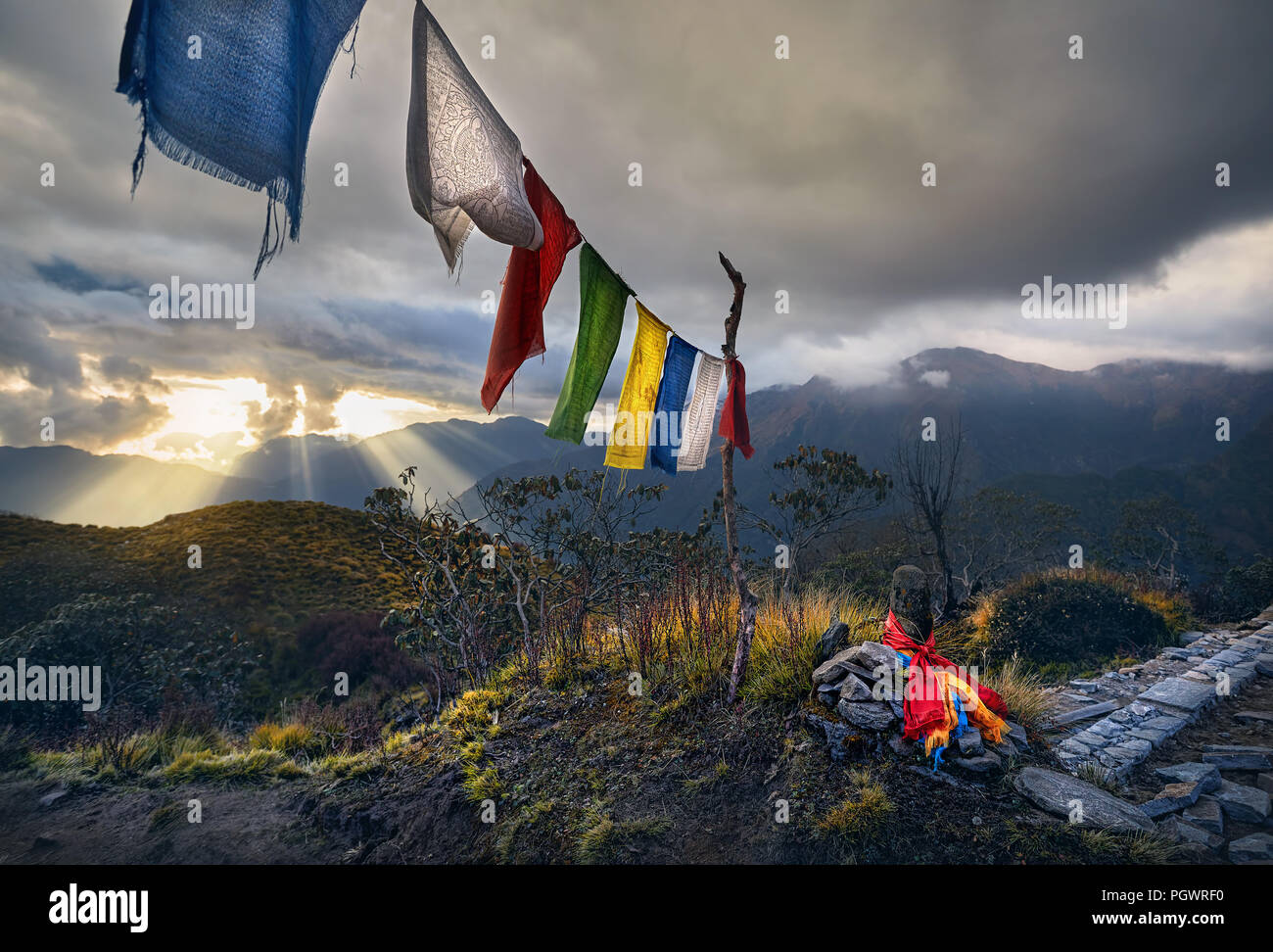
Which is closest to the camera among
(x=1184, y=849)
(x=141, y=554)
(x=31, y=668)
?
(x=1184, y=849)

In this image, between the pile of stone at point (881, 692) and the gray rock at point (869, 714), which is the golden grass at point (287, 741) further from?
the gray rock at point (869, 714)

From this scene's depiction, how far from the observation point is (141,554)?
20.2 m

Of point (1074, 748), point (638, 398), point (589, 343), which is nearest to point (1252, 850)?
point (1074, 748)

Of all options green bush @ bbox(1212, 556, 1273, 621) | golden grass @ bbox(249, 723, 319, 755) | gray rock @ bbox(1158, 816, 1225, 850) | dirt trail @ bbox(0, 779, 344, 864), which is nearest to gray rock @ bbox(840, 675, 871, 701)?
gray rock @ bbox(1158, 816, 1225, 850)

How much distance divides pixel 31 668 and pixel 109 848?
33.0 ft

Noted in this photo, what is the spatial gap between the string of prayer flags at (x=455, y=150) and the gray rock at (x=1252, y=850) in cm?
562

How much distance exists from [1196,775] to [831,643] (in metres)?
2.84

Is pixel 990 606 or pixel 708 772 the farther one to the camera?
pixel 990 606

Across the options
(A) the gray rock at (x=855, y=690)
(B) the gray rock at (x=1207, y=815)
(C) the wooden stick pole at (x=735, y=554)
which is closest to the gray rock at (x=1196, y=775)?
(B) the gray rock at (x=1207, y=815)

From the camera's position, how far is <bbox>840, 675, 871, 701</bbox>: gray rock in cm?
411

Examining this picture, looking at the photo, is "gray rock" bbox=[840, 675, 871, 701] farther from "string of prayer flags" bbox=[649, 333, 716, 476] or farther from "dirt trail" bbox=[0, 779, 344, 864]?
"dirt trail" bbox=[0, 779, 344, 864]

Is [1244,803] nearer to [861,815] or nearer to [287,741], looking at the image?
[861,815]
